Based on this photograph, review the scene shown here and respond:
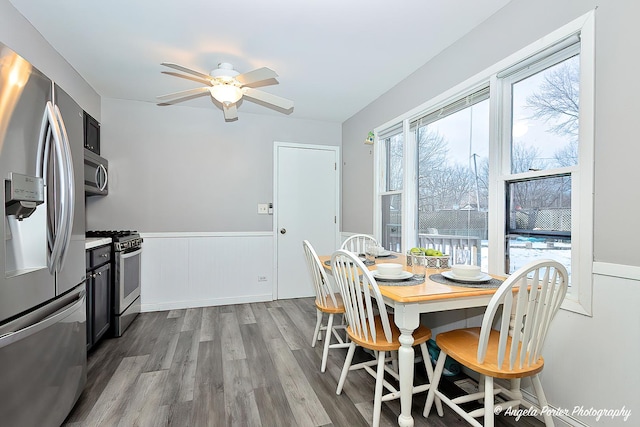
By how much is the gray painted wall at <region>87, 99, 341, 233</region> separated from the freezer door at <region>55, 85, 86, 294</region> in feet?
6.29

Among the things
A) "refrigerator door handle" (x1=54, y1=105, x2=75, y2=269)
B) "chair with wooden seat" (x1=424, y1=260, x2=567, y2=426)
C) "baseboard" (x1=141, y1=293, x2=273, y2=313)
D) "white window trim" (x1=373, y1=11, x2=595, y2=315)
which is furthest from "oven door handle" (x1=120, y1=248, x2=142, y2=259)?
"white window trim" (x1=373, y1=11, x2=595, y2=315)

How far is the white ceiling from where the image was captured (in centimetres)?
197

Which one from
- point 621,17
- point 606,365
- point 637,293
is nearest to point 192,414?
point 606,365

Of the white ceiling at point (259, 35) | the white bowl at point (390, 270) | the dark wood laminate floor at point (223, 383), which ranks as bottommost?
the dark wood laminate floor at point (223, 383)

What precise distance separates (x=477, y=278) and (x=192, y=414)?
1.81 meters

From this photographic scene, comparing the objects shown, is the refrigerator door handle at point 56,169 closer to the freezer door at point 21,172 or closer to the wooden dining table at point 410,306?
the freezer door at point 21,172

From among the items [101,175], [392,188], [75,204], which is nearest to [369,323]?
[75,204]

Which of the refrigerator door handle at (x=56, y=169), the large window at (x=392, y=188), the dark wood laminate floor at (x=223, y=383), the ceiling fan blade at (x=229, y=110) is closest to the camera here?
the refrigerator door handle at (x=56, y=169)

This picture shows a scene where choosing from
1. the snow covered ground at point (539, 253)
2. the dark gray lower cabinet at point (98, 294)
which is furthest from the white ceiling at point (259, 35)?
the dark gray lower cabinet at point (98, 294)

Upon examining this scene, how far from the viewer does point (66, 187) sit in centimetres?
153

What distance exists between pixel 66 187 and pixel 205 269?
243cm

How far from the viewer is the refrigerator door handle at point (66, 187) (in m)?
1.51

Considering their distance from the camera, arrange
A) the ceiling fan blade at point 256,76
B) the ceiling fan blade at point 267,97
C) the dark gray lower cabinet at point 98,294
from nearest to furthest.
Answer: the ceiling fan blade at point 256,76 < the dark gray lower cabinet at point 98,294 < the ceiling fan blade at point 267,97

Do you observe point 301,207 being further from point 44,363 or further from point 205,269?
point 44,363
